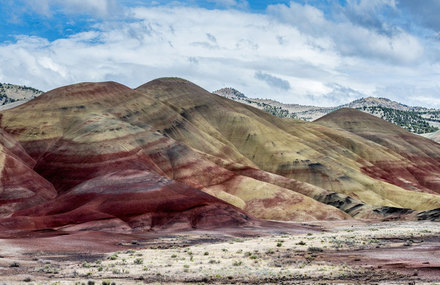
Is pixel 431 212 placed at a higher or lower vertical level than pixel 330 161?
Answer: lower

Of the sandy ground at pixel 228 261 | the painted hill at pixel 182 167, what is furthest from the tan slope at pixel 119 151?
the sandy ground at pixel 228 261

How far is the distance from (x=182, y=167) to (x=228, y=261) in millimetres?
75873

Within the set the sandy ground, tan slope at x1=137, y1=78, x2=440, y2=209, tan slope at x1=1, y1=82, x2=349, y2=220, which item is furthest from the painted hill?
the sandy ground

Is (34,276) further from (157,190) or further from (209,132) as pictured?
(209,132)

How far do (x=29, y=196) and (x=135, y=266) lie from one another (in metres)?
57.2

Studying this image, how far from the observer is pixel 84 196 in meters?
91.9

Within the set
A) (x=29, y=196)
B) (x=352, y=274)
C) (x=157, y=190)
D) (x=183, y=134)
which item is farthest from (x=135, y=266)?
(x=183, y=134)

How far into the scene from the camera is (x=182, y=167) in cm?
12056

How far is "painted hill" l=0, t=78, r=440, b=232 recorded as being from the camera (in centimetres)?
8812

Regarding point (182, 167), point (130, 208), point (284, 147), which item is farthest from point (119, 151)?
point (284, 147)

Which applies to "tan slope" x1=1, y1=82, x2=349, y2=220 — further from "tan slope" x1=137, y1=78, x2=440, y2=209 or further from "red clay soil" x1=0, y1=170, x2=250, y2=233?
"tan slope" x1=137, y1=78, x2=440, y2=209

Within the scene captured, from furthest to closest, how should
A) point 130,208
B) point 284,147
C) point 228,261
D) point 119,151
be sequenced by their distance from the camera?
point 284,147 → point 119,151 → point 130,208 → point 228,261

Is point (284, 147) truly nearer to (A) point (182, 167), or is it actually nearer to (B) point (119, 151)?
(A) point (182, 167)

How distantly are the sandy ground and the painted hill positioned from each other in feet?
74.2
